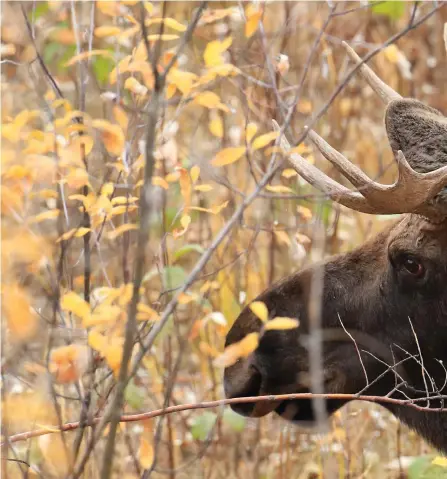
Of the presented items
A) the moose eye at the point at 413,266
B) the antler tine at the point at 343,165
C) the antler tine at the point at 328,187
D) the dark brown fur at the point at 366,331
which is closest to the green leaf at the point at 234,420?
the dark brown fur at the point at 366,331

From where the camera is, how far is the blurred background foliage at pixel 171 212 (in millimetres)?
3195

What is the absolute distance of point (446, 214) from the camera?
366 centimetres

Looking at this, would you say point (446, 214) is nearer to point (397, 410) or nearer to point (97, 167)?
point (397, 410)

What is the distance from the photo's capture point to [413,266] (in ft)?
12.8

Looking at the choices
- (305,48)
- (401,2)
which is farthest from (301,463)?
(305,48)

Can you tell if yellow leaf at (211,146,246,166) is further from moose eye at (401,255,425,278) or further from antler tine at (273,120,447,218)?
moose eye at (401,255,425,278)

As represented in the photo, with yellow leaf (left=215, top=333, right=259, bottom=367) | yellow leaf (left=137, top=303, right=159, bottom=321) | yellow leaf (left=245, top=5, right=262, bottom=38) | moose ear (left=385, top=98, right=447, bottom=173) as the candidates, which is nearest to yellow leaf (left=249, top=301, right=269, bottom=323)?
yellow leaf (left=215, top=333, right=259, bottom=367)

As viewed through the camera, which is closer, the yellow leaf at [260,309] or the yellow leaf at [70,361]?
the yellow leaf at [70,361]

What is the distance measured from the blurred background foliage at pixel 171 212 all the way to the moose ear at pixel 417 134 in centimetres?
48

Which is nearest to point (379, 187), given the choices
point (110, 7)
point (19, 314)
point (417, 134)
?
point (417, 134)

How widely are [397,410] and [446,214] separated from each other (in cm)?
102

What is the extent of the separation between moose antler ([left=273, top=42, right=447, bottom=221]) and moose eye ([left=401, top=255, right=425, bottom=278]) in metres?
0.24

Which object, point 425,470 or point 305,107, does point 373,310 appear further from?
point 305,107

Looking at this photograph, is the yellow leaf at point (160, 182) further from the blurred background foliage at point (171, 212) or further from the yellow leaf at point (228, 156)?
the yellow leaf at point (228, 156)
